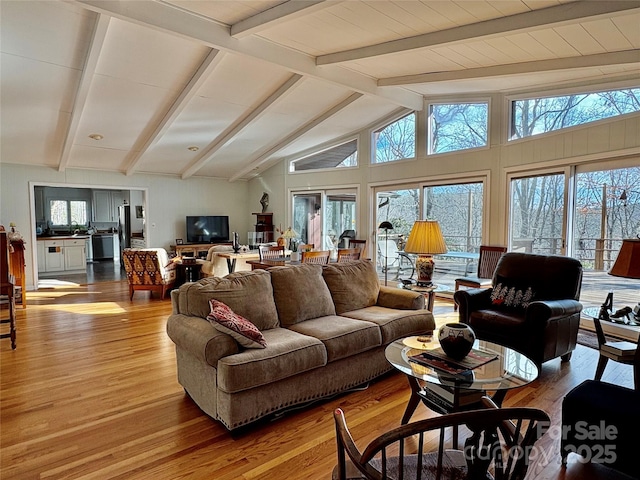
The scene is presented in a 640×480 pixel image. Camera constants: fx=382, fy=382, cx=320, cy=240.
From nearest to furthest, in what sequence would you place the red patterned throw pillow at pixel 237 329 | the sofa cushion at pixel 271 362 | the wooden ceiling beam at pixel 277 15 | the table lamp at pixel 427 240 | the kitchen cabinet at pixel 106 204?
the sofa cushion at pixel 271 362 < the red patterned throw pillow at pixel 237 329 < the wooden ceiling beam at pixel 277 15 < the table lamp at pixel 427 240 < the kitchen cabinet at pixel 106 204

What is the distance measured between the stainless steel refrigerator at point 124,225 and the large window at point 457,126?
8475 millimetres

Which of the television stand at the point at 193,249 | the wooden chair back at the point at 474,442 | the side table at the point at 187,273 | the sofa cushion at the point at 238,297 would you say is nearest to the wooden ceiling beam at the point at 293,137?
the television stand at the point at 193,249

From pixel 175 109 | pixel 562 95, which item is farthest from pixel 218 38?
pixel 562 95

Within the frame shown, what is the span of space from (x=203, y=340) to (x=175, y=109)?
412 centimetres

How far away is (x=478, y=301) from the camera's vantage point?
3926 millimetres

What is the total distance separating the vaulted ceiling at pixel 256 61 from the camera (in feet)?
10.7

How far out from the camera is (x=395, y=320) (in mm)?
3326

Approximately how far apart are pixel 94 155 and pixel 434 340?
7.18 m

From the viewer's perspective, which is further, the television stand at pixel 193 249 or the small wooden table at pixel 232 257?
the television stand at pixel 193 249

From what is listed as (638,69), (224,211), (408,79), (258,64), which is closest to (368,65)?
(408,79)

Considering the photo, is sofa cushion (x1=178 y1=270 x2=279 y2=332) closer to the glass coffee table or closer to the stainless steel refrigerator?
the glass coffee table

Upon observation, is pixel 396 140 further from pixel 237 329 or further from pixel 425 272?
pixel 237 329

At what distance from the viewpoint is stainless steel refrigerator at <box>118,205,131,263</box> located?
35.4 ft

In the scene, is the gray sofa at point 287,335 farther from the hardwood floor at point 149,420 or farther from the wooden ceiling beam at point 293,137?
the wooden ceiling beam at point 293,137
